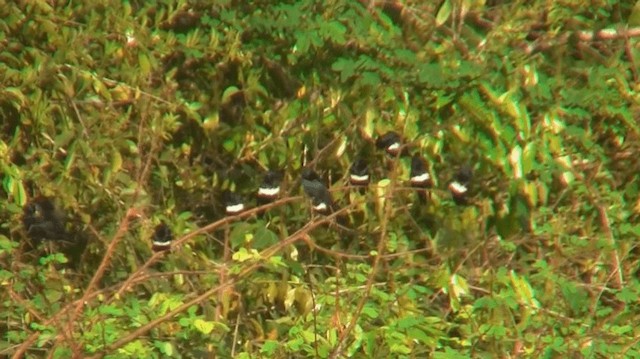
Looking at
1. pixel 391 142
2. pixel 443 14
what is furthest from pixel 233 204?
pixel 443 14

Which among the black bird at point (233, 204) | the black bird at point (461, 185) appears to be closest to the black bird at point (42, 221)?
the black bird at point (233, 204)

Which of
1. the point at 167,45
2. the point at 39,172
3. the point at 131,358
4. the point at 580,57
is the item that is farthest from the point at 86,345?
the point at 580,57

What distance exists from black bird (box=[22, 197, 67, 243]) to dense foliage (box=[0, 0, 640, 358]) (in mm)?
200

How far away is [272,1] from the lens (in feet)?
20.7

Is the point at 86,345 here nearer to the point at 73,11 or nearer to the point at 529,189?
the point at 73,11

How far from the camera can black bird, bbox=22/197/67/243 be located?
5.57m

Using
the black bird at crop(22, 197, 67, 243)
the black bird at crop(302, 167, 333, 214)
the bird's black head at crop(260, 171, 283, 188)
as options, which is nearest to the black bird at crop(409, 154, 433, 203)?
the black bird at crop(302, 167, 333, 214)

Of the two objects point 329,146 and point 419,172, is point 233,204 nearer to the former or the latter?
point 329,146

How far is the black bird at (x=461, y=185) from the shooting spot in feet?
19.7

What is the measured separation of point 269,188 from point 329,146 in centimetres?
45

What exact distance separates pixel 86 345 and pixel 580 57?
8.83ft

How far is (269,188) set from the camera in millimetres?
5918

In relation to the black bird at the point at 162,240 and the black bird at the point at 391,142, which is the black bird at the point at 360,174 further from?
the black bird at the point at 162,240

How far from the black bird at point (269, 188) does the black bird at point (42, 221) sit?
0.81m
